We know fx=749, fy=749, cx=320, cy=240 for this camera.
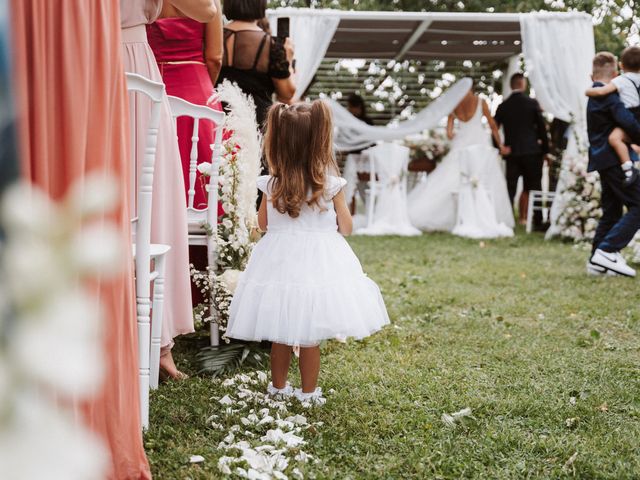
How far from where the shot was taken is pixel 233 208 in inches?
149

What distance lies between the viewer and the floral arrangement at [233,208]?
363cm

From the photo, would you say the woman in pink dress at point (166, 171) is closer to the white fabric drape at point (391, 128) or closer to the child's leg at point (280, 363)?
the child's leg at point (280, 363)

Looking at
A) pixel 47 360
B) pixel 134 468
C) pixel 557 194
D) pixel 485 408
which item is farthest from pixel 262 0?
pixel 557 194

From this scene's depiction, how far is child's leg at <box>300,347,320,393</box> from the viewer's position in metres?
3.03

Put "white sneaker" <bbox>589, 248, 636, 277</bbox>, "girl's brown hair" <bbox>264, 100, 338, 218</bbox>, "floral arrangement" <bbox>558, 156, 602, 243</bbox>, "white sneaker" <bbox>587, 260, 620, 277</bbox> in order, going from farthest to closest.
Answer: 1. "floral arrangement" <bbox>558, 156, 602, 243</bbox>
2. "white sneaker" <bbox>587, 260, 620, 277</bbox>
3. "white sneaker" <bbox>589, 248, 636, 277</bbox>
4. "girl's brown hair" <bbox>264, 100, 338, 218</bbox>

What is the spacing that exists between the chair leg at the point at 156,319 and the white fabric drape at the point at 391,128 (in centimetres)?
813

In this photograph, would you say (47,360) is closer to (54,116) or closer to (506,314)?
(54,116)

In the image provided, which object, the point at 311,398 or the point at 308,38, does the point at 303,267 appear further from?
the point at 308,38

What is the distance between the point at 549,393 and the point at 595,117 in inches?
149

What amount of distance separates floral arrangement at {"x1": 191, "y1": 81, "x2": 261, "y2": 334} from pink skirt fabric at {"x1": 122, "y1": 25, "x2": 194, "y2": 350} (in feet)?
1.40

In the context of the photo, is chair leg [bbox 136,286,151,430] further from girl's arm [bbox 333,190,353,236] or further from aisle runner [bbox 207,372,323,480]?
girl's arm [bbox 333,190,353,236]

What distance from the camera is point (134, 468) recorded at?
2000mm

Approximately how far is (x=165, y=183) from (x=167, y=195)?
0.17ft

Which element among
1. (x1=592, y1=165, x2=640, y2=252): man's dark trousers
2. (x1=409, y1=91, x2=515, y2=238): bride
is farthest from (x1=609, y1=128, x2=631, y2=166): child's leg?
(x1=409, y1=91, x2=515, y2=238): bride
